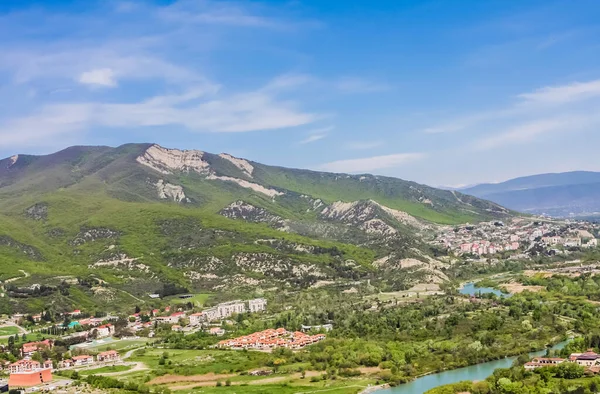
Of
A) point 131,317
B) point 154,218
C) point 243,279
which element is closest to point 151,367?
point 131,317

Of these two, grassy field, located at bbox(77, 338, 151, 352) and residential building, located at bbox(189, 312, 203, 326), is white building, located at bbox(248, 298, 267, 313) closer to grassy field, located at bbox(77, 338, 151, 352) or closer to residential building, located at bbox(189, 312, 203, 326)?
residential building, located at bbox(189, 312, 203, 326)

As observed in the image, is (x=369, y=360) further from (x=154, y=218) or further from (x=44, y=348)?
(x=154, y=218)

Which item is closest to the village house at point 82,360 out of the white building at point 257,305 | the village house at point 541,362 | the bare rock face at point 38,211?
the white building at point 257,305

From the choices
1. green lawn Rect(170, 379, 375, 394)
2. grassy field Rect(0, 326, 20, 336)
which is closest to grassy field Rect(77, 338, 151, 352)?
grassy field Rect(0, 326, 20, 336)

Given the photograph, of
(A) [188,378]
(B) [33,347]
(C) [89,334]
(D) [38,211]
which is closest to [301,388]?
(A) [188,378]

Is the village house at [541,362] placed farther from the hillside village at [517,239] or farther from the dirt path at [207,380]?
the hillside village at [517,239]

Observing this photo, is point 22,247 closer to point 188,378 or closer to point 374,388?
point 188,378
